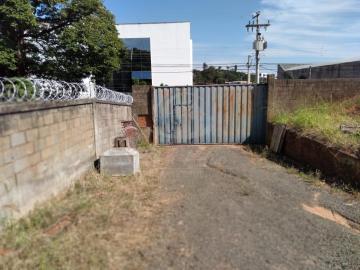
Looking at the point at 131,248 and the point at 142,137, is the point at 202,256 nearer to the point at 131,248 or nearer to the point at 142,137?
the point at 131,248

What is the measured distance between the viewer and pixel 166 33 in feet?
120

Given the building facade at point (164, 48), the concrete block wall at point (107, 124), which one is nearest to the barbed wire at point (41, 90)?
the concrete block wall at point (107, 124)

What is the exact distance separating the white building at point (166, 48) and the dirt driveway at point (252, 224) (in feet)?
97.3

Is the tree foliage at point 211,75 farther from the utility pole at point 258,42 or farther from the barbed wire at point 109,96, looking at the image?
the barbed wire at point 109,96

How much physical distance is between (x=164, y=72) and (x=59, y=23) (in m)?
25.0

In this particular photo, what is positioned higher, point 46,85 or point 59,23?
point 59,23

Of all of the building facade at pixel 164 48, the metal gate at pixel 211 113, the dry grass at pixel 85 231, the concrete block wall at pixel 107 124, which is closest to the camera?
the dry grass at pixel 85 231

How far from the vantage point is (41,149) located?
468cm

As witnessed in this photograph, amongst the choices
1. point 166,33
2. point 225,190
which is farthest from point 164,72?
point 225,190

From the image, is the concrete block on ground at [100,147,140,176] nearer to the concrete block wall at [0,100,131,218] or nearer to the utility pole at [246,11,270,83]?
the concrete block wall at [0,100,131,218]

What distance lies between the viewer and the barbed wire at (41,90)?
13.0 ft

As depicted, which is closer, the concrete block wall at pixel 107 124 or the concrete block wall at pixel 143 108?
the concrete block wall at pixel 107 124

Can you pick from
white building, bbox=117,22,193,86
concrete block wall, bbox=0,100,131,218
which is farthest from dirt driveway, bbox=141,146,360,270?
white building, bbox=117,22,193,86

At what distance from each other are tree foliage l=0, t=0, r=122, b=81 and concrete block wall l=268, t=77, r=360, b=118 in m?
6.42
